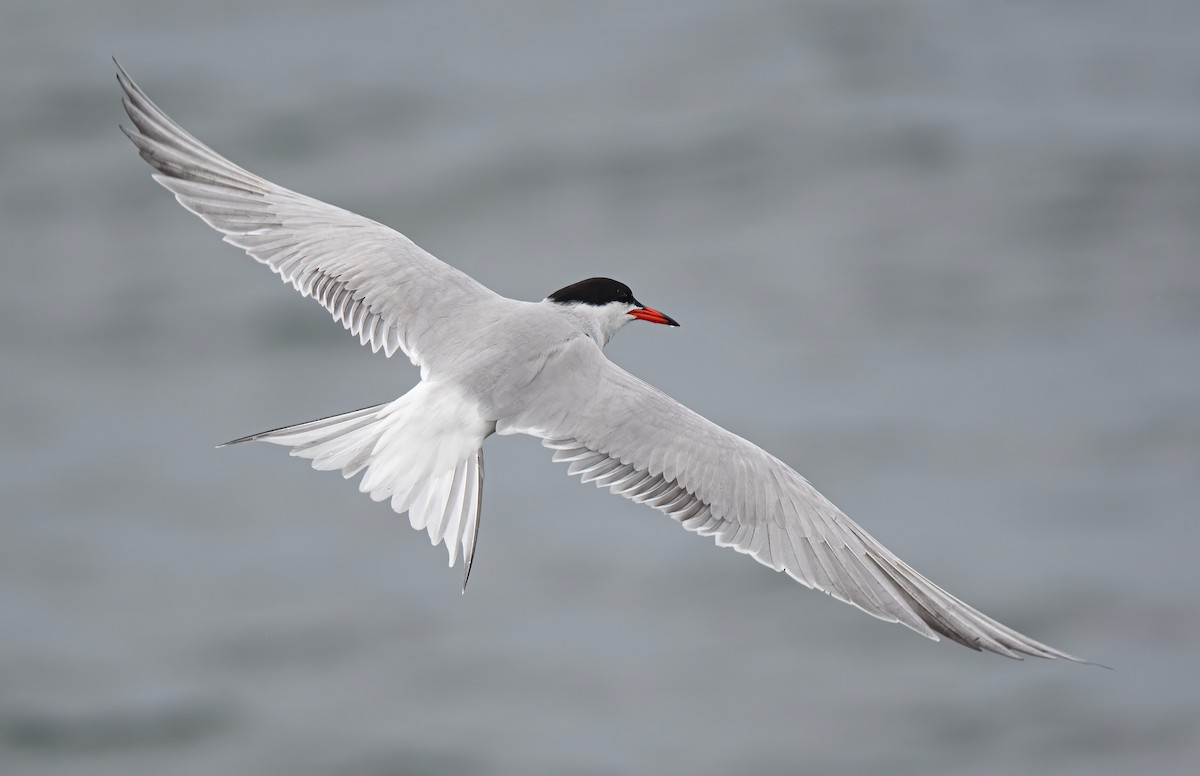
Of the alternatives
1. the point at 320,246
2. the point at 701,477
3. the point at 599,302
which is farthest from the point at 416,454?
the point at 320,246

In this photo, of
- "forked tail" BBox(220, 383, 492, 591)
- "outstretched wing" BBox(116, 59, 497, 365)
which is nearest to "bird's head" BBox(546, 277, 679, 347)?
"outstretched wing" BBox(116, 59, 497, 365)

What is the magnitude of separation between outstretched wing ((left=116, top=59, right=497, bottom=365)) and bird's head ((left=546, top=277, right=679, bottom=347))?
329mm

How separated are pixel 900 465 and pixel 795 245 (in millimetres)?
2423

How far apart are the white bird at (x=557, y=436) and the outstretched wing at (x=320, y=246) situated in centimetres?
1

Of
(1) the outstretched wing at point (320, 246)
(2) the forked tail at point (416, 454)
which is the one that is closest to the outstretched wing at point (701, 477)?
(2) the forked tail at point (416, 454)

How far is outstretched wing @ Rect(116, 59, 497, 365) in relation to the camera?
22.5 feet

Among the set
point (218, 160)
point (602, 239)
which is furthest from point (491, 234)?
point (218, 160)

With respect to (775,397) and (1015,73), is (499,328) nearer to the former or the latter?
(775,397)

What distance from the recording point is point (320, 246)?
7.13m

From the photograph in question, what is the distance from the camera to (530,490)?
10.4 meters

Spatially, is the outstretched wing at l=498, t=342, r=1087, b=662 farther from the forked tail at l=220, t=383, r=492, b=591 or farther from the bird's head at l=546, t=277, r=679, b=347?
the bird's head at l=546, t=277, r=679, b=347

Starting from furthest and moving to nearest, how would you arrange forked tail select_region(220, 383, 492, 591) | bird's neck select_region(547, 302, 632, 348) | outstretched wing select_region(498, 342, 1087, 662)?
bird's neck select_region(547, 302, 632, 348) < outstretched wing select_region(498, 342, 1087, 662) < forked tail select_region(220, 383, 492, 591)

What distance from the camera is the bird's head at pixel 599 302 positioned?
6875 mm

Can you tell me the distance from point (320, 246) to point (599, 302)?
1208 mm
